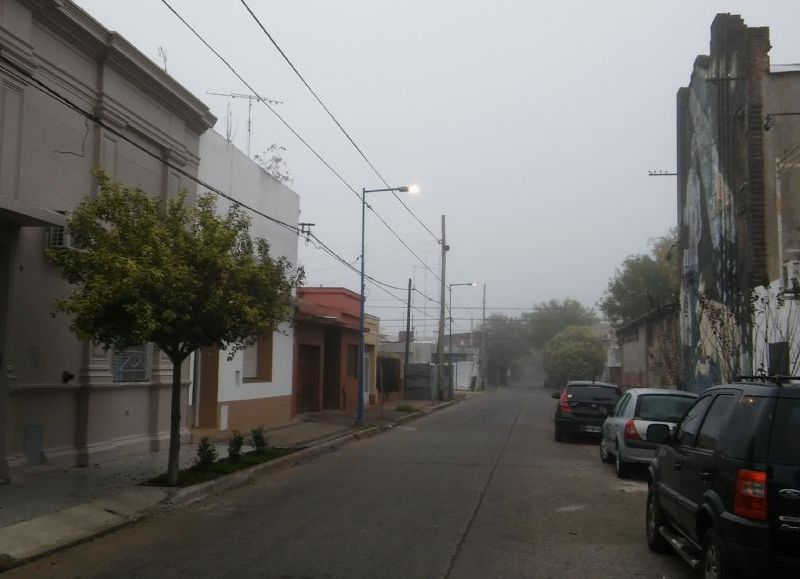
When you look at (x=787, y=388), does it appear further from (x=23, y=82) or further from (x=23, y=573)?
(x=23, y=82)

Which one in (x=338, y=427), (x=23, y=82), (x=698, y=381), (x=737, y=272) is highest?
(x=23, y=82)

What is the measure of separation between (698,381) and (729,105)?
329 inches

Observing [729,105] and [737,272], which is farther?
[729,105]

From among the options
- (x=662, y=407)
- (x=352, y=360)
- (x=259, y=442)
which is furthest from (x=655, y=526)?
(x=352, y=360)

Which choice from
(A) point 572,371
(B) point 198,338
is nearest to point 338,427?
(B) point 198,338

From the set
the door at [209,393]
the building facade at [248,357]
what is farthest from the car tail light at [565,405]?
the door at [209,393]

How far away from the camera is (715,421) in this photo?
6.31 metres

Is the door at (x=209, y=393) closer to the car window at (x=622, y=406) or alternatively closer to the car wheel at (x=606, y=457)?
the car wheel at (x=606, y=457)

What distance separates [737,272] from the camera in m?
19.9

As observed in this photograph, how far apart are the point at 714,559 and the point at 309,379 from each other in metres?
23.7

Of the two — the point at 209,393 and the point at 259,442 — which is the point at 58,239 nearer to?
the point at 259,442

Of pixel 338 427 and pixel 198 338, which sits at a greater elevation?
pixel 198 338

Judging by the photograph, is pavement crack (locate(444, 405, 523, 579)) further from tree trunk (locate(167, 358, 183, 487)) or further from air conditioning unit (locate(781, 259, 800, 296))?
air conditioning unit (locate(781, 259, 800, 296))

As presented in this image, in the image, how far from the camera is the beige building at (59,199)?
1153 centimetres
